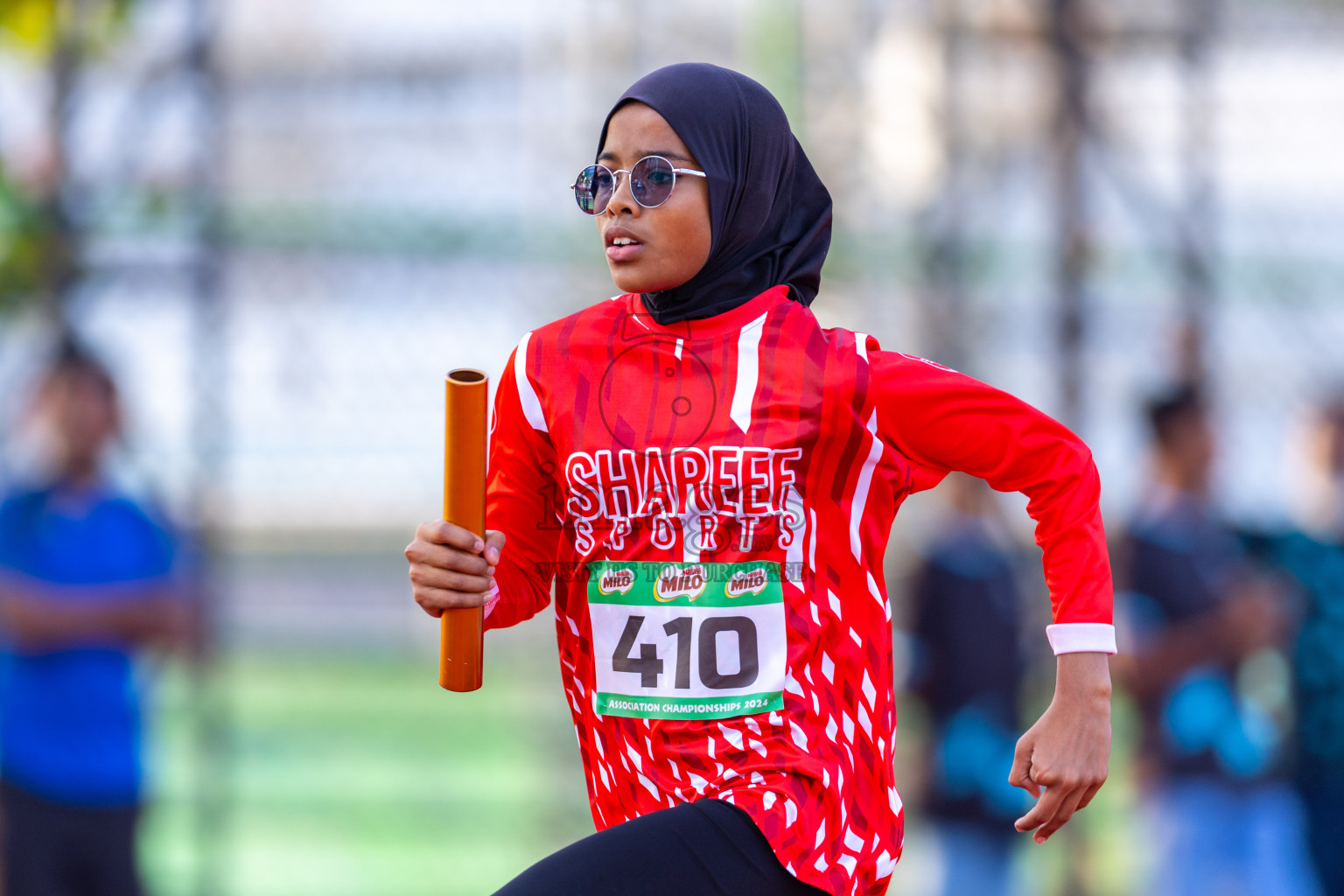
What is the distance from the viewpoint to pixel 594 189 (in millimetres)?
1838

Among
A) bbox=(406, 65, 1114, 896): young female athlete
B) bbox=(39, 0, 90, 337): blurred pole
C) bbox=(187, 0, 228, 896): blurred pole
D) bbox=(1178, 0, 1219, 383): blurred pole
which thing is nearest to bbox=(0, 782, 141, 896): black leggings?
bbox=(187, 0, 228, 896): blurred pole

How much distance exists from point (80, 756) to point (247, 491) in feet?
35.1

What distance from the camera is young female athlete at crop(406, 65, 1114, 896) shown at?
1.72 m

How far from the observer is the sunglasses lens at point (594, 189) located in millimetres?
1823

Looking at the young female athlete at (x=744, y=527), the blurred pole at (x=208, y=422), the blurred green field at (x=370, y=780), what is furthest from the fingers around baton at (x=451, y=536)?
the blurred pole at (x=208, y=422)

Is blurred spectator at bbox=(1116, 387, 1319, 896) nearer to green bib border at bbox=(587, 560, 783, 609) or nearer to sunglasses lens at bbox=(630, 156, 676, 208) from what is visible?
green bib border at bbox=(587, 560, 783, 609)

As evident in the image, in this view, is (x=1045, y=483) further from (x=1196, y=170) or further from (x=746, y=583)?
(x=1196, y=170)

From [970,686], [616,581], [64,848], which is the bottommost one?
[64,848]

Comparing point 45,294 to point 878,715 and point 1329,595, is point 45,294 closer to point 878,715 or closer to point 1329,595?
point 878,715

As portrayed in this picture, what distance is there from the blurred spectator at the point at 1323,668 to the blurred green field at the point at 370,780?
2669 millimetres

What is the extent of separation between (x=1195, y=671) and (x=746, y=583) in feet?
10.8

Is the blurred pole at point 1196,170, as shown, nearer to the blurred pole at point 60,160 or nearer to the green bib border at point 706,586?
the blurred pole at point 60,160

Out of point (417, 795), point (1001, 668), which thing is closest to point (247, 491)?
point (417, 795)

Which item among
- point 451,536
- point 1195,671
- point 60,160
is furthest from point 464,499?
point 1195,671
